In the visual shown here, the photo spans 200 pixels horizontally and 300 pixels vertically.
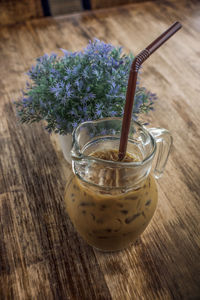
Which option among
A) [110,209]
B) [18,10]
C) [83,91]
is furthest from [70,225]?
[18,10]

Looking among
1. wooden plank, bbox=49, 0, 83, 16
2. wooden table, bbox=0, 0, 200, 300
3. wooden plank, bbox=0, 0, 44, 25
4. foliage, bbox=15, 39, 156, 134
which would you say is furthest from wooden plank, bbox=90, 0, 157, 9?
foliage, bbox=15, 39, 156, 134

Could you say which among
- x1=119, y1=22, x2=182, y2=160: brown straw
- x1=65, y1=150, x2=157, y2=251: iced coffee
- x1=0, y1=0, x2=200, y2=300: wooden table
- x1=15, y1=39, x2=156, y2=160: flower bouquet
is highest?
x1=119, y1=22, x2=182, y2=160: brown straw

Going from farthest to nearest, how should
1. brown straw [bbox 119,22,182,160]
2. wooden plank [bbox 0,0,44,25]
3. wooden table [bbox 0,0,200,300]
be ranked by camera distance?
1. wooden plank [bbox 0,0,44,25]
2. wooden table [bbox 0,0,200,300]
3. brown straw [bbox 119,22,182,160]

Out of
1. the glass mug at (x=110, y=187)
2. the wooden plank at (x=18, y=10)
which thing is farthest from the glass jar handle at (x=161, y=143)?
the wooden plank at (x=18, y=10)

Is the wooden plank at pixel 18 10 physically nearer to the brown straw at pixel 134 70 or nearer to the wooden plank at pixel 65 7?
the wooden plank at pixel 65 7

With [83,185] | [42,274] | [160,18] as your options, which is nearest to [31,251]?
[42,274]

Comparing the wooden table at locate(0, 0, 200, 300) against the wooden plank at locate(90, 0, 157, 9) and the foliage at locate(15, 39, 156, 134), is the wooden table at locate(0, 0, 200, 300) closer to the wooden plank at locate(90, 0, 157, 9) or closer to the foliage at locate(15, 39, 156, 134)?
the foliage at locate(15, 39, 156, 134)

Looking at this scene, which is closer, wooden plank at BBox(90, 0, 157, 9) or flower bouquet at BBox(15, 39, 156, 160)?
flower bouquet at BBox(15, 39, 156, 160)

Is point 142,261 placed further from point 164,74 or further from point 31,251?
point 164,74

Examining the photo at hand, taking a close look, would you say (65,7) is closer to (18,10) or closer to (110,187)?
(18,10)
